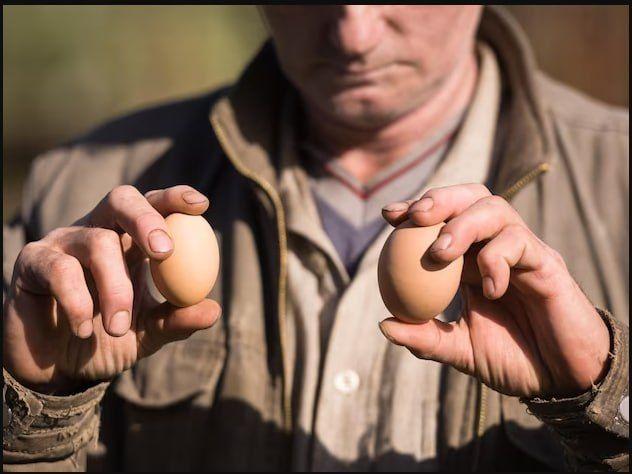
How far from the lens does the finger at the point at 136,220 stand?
1.22m

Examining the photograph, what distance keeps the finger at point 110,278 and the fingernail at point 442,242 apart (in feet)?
1.45

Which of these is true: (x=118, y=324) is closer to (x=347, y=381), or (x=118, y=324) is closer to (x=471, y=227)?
(x=471, y=227)

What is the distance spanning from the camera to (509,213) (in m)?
1.23

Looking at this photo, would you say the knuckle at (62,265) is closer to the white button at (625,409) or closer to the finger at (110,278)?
the finger at (110,278)

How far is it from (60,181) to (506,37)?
1145 millimetres

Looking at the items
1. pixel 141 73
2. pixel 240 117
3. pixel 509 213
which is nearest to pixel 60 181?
pixel 240 117

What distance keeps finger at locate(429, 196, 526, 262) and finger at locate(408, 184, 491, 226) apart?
20mm

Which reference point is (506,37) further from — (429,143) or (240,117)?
(240,117)

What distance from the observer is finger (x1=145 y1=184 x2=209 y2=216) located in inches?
50.9

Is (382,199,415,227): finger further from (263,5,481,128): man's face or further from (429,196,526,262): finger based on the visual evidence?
(263,5,481,128): man's face

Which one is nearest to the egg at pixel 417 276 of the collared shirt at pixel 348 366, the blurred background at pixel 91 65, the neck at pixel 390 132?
the collared shirt at pixel 348 366

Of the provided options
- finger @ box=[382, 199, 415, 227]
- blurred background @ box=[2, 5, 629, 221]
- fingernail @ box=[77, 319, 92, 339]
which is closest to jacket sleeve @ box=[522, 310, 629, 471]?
finger @ box=[382, 199, 415, 227]

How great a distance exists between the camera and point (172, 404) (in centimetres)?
184

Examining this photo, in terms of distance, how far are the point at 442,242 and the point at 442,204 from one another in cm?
7
